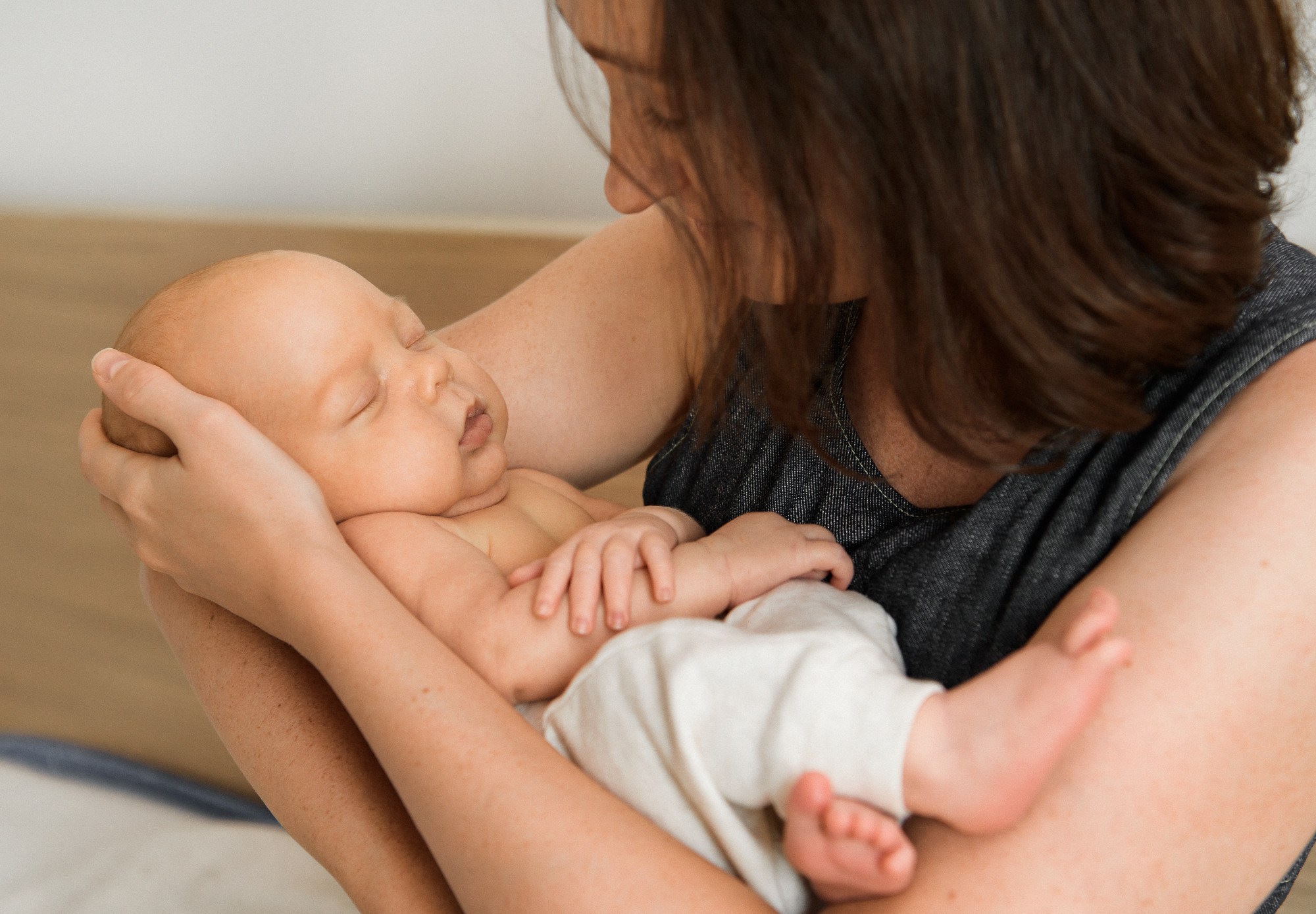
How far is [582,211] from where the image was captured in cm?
175

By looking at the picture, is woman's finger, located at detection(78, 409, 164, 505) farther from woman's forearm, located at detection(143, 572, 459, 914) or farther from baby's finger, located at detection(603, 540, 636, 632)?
baby's finger, located at detection(603, 540, 636, 632)

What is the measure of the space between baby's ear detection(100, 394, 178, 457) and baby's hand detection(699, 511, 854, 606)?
1.62 ft

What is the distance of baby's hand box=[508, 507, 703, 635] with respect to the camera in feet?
2.73

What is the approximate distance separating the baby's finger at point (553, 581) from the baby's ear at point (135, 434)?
0.38m

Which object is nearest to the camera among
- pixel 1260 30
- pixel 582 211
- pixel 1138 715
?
pixel 1138 715

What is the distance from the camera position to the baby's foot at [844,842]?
24.5 inches

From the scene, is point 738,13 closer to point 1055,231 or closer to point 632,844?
point 1055,231

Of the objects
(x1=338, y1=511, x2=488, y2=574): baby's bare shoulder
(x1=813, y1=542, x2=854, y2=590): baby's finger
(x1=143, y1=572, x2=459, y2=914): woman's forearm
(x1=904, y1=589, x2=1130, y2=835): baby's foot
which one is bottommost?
(x1=143, y1=572, x2=459, y2=914): woman's forearm

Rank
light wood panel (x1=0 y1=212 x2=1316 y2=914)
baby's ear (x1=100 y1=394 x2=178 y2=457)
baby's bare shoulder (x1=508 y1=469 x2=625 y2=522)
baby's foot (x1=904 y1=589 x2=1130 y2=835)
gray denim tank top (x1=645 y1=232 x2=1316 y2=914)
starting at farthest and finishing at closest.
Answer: light wood panel (x1=0 y1=212 x2=1316 y2=914), baby's bare shoulder (x1=508 y1=469 x2=625 y2=522), baby's ear (x1=100 y1=394 x2=178 y2=457), gray denim tank top (x1=645 y1=232 x2=1316 y2=914), baby's foot (x1=904 y1=589 x2=1130 y2=835)

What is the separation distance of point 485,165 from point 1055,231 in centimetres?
122

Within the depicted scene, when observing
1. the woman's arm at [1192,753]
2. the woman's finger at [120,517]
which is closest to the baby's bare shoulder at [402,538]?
the woman's finger at [120,517]

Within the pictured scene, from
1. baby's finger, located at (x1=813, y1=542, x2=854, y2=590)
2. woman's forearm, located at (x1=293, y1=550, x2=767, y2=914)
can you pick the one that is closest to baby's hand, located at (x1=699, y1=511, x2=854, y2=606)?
baby's finger, located at (x1=813, y1=542, x2=854, y2=590)

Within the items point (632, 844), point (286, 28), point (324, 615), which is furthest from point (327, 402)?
point (286, 28)

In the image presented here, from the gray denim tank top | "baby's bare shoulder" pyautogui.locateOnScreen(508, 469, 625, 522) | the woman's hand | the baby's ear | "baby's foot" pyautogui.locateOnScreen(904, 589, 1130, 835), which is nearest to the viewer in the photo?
"baby's foot" pyautogui.locateOnScreen(904, 589, 1130, 835)
